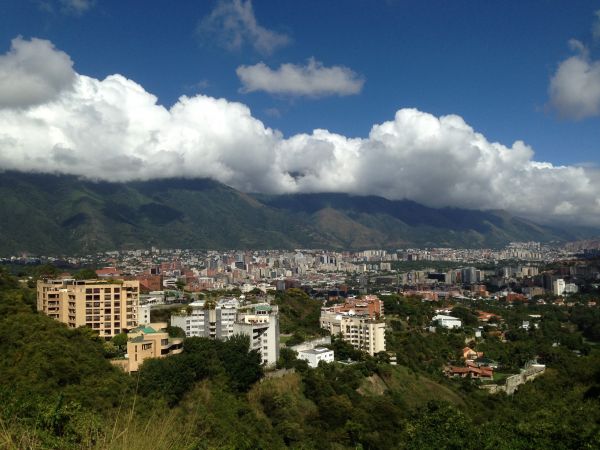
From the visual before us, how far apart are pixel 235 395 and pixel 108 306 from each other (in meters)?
6.51

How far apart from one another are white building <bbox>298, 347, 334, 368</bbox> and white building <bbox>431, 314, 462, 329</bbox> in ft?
54.6

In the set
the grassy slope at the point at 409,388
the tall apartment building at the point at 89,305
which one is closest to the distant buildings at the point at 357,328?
the grassy slope at the point at 409,388

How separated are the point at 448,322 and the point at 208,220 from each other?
79.7 meters

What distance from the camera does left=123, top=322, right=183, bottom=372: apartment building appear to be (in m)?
14.3

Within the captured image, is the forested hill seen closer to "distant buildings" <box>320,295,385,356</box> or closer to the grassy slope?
"distant buildings" <box>320,295,385,356</box>

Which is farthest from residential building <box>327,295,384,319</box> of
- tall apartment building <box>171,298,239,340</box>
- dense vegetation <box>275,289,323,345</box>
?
tall apartment building <box>171,298,239,340</box>

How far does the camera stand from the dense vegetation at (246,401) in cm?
822

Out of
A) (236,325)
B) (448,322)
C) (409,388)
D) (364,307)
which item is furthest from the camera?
(448,322)

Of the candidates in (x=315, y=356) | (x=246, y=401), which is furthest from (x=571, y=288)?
(x=246, y=401)

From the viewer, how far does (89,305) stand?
58.7ft

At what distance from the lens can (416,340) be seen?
27.5m

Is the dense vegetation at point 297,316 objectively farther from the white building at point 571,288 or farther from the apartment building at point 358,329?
the white building at point 571,288

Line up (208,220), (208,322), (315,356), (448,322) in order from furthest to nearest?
(208,220)
(448,322)
(315,356)
(208,322)

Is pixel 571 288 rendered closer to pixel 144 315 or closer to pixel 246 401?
pixel 144 315
